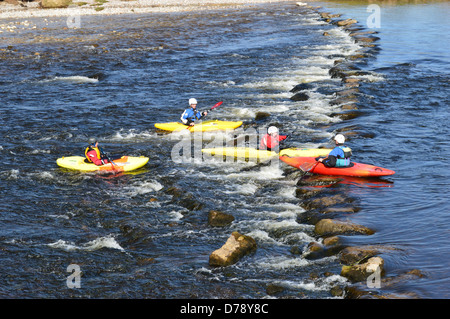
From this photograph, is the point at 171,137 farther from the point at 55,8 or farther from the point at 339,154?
the point at 55,8

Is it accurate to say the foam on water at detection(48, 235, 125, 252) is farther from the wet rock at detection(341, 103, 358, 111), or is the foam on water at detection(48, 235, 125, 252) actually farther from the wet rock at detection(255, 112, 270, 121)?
the wet rock at detection(341, 103, 358, 111)

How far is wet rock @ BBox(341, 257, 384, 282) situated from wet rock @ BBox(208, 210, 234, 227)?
9.93ft

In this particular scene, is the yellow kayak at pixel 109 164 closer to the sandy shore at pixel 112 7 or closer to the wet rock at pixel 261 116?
the wet rock at pixel 261 116

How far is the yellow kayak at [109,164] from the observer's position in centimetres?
1468

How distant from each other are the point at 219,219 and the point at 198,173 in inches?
132

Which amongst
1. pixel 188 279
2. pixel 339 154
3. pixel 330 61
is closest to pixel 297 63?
pixel 330 61

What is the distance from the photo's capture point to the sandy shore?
50969 millimetres

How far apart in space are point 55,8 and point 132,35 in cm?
1947

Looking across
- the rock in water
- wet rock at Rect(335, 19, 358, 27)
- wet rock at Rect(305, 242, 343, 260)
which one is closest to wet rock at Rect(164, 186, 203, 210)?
wet rock at Rect(305, 242, 343, 260)

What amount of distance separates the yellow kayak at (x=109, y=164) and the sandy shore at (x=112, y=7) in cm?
3895

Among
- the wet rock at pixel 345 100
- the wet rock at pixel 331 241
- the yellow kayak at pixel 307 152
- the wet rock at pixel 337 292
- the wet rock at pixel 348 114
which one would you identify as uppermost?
the wet rock at pixel 345 100

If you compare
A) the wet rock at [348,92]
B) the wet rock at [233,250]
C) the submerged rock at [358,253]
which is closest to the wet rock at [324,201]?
the submerged rock at [358,253]

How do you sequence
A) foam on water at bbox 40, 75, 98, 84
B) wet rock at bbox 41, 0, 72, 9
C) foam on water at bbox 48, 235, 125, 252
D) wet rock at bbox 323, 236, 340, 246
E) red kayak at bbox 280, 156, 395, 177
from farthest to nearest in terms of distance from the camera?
wet rock at bbox 41, 0, 72, 9 < foam on water at bbox 40, 75, 98, 84 < red kayak at bbox 280, 156, 395, 177 < foam on water at bbox 48, 235, 125, 252 < wet rock at bbox 323, 236, 340, 246

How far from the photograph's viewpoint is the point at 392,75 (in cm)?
2489
